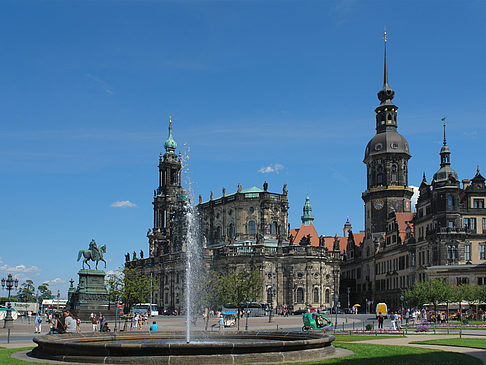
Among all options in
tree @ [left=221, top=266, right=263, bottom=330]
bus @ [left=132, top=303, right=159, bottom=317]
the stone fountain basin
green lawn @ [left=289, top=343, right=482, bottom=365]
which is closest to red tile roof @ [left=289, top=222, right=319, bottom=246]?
bus @ [left=132, top=303, right=159, bottom=317]

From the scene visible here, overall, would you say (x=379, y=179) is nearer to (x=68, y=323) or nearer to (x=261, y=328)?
(x=261, y=328)

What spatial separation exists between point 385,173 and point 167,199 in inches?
1929

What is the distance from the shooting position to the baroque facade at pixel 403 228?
78.6m

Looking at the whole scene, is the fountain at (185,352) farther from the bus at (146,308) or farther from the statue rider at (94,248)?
the bus at (146,308)

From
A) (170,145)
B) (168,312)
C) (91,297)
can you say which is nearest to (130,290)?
Result: (91,297)

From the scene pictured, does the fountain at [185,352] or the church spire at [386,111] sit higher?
the church spire at [386,111]

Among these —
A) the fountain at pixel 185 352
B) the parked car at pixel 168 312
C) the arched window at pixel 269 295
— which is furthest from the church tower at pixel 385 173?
the fountain at pixel 185 352

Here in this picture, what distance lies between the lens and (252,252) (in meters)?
106

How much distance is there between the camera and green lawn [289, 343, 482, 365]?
2038cm

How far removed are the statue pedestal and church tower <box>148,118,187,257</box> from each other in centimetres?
7763

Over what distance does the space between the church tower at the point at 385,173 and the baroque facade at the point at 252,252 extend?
1014 centimetres

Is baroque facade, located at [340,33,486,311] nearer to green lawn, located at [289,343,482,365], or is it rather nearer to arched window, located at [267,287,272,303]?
arched window, located at [267,287,272,303]

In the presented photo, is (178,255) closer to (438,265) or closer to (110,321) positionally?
(438,265)

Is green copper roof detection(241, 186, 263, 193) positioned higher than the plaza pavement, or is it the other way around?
green copper roof detection(241, 186, 263, 193)
